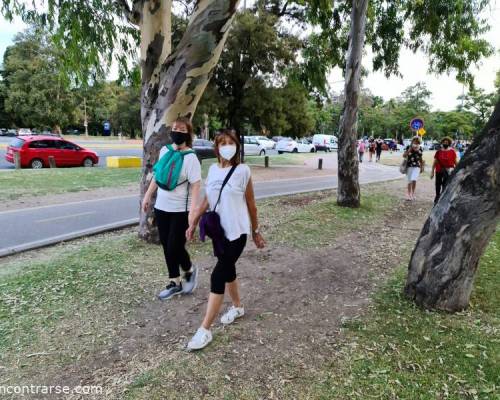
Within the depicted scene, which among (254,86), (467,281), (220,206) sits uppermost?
(254,86)

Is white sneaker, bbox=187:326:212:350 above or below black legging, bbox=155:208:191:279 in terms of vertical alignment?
below

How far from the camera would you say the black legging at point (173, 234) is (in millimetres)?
4020

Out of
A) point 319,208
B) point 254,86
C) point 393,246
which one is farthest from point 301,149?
point 393,246

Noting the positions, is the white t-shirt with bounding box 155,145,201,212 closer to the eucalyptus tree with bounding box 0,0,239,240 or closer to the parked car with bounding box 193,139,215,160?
the eucalyptus tree with bounding box 0,0,239,240

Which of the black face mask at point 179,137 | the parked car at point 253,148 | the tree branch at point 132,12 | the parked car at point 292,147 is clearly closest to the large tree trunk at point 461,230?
the black face mask at point 179,137

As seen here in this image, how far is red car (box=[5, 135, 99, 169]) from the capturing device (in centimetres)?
1786

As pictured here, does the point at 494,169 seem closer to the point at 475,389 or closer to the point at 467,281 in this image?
the point at 467,281

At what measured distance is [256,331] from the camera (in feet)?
11.6

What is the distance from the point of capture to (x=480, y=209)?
11.3 feet

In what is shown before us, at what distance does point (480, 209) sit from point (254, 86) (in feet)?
51.5

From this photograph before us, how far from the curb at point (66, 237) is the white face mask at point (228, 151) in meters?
4.59

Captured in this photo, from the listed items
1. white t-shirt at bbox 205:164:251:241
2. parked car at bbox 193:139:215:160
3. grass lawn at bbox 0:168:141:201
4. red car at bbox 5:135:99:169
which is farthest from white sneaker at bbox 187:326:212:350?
parked car at bbox 193:139:215:160

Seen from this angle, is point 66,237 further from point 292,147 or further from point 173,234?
point 292,147

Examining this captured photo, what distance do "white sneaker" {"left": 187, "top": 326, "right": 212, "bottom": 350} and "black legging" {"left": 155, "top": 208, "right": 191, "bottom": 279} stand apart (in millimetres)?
1056
